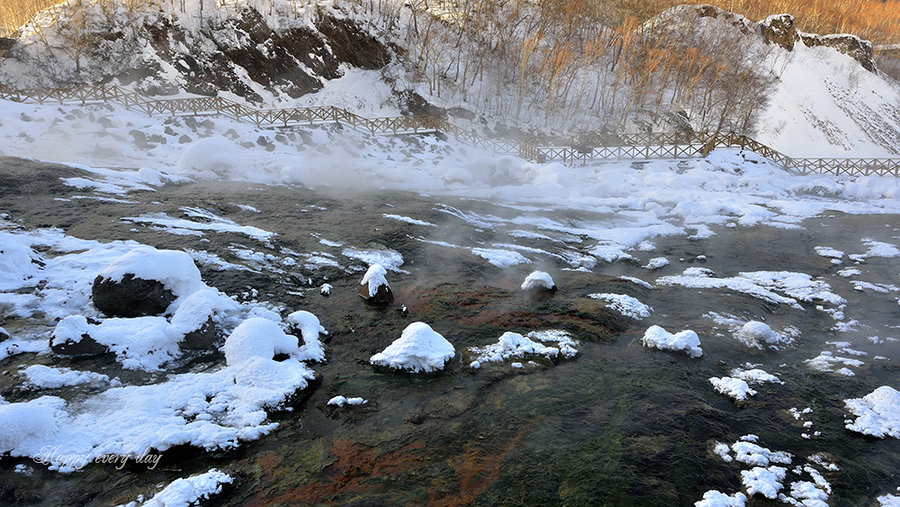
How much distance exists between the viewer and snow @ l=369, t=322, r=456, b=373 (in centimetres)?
520

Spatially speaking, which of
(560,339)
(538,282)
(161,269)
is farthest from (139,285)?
(538,282)

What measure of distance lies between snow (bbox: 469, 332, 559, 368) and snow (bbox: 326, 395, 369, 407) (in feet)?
4.72

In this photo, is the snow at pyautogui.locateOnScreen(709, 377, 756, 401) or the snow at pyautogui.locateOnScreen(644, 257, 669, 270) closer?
the snow at pyautogui.locateOnScreen(709, 377, 756, 401)

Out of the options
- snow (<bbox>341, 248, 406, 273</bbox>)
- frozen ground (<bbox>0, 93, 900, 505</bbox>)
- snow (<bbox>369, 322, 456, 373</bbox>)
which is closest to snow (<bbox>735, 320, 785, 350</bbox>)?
frozen ground (<bbox>0, 93, 900, 505</bbox>)

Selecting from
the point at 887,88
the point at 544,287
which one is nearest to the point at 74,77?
the point at 544,287

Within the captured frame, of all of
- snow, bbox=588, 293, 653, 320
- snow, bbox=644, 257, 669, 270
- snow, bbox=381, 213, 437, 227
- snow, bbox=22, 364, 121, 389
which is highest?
snow, bbox=644, 257, 669, 270

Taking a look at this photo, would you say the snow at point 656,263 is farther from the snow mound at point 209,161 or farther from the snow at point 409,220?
the snow mound at point 209,161

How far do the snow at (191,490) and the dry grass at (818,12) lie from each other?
4816 centimetres

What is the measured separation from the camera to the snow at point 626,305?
6977 millimetres

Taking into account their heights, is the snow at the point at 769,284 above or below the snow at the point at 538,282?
above

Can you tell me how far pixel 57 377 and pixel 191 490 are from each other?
7.70ft

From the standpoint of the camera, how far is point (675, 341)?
230 inches

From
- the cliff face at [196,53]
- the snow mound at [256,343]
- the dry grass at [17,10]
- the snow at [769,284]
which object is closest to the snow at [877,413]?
the snow at [769,284]

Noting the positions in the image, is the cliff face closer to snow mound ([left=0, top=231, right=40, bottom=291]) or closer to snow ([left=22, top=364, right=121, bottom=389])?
snow mound ([left=0, top=231, right=40, bottom=291])
